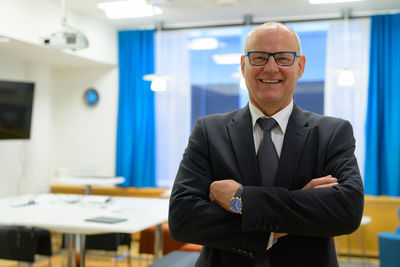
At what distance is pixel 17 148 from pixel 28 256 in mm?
3022

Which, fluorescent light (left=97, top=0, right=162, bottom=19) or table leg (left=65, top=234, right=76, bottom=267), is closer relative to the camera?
table leg (left=65, top=234, right=76, bottom=267)

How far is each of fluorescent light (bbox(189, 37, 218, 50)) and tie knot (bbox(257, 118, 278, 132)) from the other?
208 inches

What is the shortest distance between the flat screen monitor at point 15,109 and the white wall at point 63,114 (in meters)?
0.54

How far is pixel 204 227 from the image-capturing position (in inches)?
58.7

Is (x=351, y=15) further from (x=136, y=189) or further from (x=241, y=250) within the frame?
(x=241, y=250)

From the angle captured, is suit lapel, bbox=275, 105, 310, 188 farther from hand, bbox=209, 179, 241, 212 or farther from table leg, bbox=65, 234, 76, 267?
table leg, bbox=65, 234, 76, 267

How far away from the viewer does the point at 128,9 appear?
5.87m

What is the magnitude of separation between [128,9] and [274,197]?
5.00 metres

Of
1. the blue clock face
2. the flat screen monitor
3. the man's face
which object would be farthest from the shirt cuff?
the blue clock face

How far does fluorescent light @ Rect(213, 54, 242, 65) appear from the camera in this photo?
6.62m

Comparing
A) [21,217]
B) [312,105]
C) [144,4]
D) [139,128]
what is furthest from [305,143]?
[139,128]

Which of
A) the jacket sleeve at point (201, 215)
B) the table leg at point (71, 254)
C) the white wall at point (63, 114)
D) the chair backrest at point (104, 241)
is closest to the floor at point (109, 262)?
the white wall at point (63, 114)

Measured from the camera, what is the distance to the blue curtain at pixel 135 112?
22.5 feet

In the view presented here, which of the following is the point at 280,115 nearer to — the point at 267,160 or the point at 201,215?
the point at 267,160
